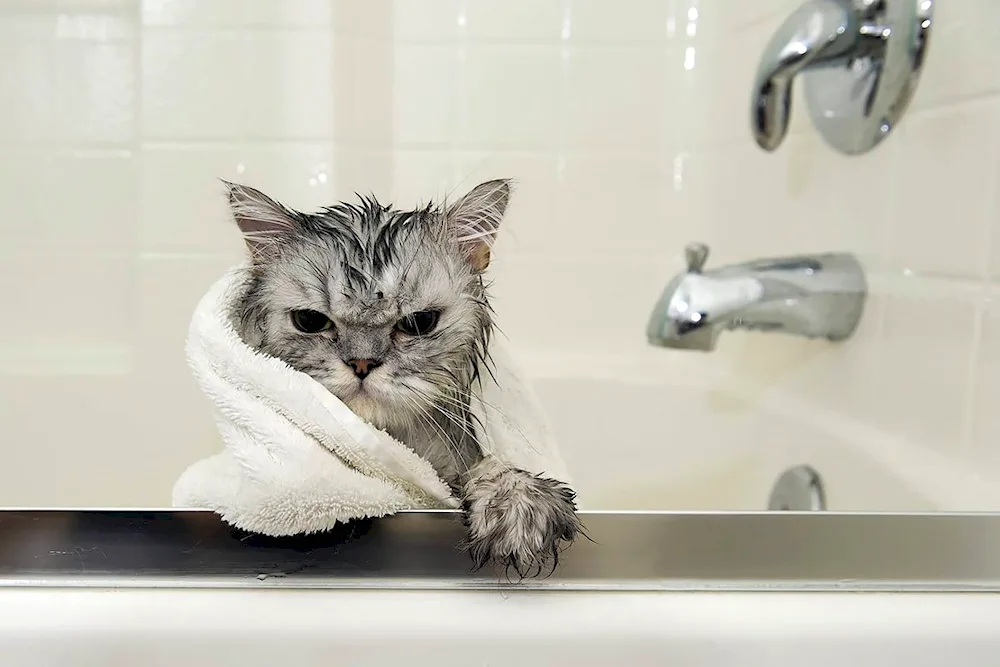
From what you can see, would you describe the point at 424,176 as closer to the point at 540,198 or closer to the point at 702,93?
the point at 540,198

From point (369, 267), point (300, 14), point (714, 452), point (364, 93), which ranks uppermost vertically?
point (300, 14)

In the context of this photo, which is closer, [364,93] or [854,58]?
[854,58]

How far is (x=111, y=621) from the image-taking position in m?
0.42

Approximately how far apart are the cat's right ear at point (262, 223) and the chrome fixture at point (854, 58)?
50 centimetres

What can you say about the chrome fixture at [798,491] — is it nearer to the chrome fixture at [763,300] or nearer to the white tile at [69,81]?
the chrome fixture at [763,300]

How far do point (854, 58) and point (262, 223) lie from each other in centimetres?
60

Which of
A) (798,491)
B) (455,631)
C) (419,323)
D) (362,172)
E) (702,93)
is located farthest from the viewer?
(702,93)

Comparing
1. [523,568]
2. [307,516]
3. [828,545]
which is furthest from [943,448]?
[307,516]

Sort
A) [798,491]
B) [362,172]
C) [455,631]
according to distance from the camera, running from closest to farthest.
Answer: [455,631], [798,491], [362,172]

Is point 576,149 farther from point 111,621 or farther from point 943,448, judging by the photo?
point 111,621

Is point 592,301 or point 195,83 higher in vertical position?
point 195,83

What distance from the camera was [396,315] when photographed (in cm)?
52

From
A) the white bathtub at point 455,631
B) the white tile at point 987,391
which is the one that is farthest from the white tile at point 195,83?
the white tile at point 987,391

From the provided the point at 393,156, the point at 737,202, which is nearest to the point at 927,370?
the point at 737,202
